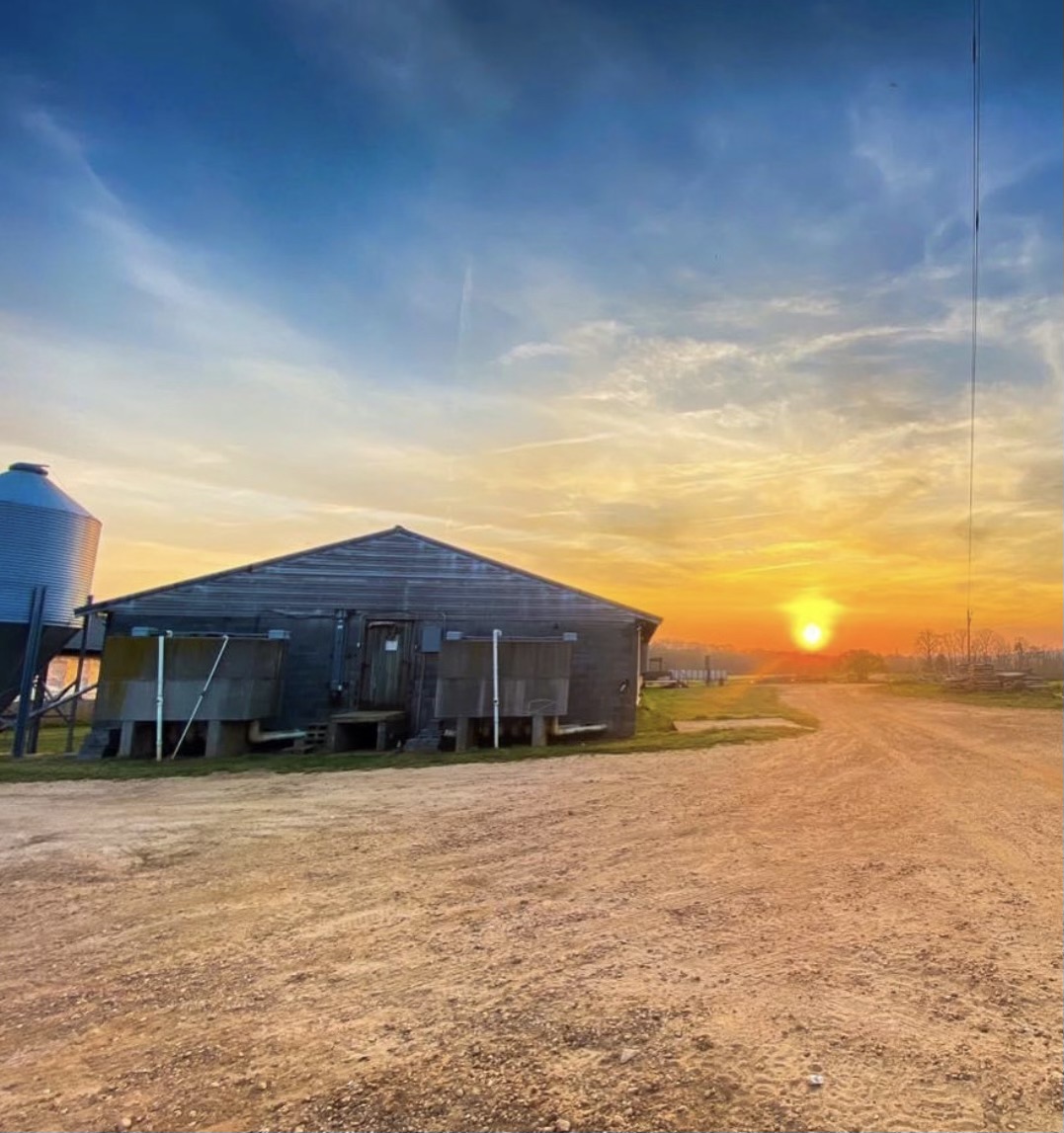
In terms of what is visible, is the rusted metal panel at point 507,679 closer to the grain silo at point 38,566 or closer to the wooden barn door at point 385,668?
the wooden barn door at point 385,668

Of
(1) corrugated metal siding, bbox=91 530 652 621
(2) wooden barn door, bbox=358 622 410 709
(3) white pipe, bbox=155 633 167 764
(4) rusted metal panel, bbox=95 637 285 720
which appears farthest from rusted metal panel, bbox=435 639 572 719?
(3) white pipe, bbox=155 633 167 764

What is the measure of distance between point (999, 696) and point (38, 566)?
37.6m

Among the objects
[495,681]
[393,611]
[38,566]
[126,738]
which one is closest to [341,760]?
[495,681]

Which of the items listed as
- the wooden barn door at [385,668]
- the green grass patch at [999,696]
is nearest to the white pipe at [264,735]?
the wooden barn door at [385,668]

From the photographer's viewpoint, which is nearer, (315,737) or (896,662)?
(315,737)

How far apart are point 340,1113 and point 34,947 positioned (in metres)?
A: 2.88

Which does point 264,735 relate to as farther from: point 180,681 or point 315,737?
point 180,681

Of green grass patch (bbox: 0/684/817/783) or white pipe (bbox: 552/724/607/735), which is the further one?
white pipe (bbox: 552/724/607/735)

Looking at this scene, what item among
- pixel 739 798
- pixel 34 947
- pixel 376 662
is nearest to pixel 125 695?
pixel 376 662

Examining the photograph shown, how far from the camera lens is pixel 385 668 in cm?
1770

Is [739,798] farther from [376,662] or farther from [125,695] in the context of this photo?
[125,695]

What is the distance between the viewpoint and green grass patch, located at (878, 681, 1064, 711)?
1062 inches

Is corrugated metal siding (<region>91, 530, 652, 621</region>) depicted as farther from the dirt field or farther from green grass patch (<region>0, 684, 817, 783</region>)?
the dirt field

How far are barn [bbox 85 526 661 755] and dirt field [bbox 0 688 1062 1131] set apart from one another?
7396mm
